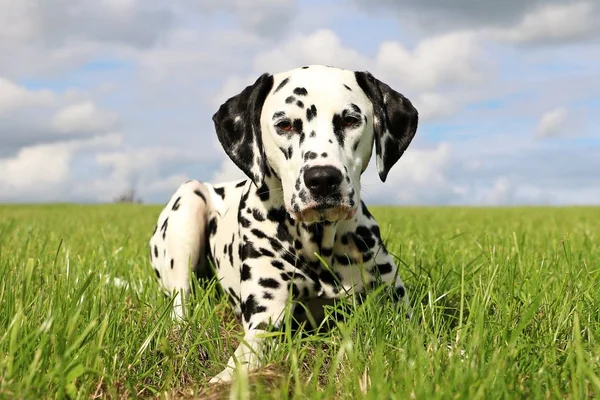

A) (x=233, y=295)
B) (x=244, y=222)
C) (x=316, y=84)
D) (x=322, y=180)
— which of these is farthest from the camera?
(x=233, y=295)

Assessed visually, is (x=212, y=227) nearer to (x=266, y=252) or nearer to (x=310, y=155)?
(x=266, y=252)

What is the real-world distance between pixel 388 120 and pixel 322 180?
37.0 inches

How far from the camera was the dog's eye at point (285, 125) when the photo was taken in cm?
389

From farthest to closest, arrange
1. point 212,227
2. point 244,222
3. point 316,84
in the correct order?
point 212,227 < point 244,222 < point 316,84

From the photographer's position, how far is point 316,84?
396 cm

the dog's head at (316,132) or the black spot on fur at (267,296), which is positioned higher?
the dog's head at (316,132)

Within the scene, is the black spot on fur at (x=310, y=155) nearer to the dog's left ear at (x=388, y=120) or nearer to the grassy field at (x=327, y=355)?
the dog's left ear at (x=388, y=120)

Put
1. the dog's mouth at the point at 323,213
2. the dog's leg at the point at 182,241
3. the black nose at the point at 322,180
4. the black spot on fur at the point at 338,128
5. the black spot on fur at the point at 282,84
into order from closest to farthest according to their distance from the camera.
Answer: the black nose at the point at 322,180, the dog's mouth at the point at 323,213, the black spot on fur at the point at 338,128, the black spot on fur at the point at 282,84, the dog's leg at the point at 182,241

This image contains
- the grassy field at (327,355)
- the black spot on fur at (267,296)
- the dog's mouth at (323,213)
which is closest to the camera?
the grassy field at (327,355)

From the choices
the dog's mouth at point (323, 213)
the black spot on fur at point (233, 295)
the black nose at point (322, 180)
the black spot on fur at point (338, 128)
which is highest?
the black spot on fur at point (338, 128)

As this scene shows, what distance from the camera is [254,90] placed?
165 inches

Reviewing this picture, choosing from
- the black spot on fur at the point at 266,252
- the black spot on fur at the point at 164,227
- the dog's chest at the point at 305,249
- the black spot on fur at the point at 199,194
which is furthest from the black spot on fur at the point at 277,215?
the black spot on fur at the point at 164,227

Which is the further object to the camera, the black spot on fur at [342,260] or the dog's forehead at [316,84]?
the black spot on fur at [342,260]

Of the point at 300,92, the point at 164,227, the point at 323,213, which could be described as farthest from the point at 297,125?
the point at 164,227
